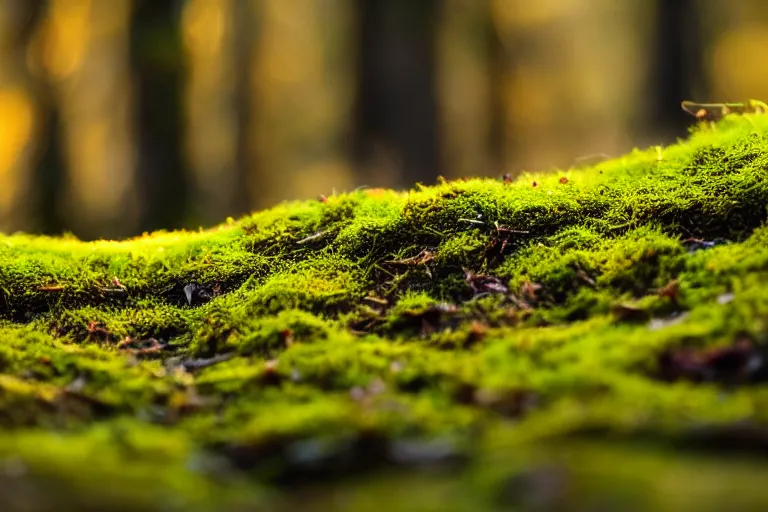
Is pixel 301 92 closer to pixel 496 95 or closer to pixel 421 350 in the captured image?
pixel 496 95

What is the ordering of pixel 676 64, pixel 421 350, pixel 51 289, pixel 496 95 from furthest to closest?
pixel 496 95, pixel 676 64, pixel 51 289, pixel 421 350

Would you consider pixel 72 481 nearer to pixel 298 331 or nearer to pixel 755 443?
pixel 298 331

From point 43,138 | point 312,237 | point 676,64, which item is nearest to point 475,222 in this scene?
point 312,237

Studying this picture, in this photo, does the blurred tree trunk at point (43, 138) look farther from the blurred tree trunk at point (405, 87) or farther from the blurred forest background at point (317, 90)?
the blurred tree trunk at point (405, 87)

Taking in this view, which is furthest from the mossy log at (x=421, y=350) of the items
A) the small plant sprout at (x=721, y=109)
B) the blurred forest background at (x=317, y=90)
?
the blurred forest background at (x=317, y=90)

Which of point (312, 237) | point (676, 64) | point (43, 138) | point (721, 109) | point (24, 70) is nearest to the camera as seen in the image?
point (312, 237)

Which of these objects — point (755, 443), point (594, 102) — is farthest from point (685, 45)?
point (594, 102)
